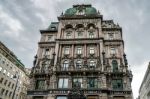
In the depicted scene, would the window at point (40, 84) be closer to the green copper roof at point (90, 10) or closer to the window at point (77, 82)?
the window at point (77, 82)

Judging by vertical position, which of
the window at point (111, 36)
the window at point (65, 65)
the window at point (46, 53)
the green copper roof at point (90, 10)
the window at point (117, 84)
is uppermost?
the green copper roof at point (90, 10)

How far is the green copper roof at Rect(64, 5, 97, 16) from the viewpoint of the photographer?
178 feet

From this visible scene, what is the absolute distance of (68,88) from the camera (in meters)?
41.8

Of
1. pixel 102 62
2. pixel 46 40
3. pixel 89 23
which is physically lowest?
pixel 102 62

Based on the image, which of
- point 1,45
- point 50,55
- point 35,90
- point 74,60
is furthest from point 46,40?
point 1,45

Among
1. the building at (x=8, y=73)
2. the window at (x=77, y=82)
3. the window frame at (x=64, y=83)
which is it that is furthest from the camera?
the building at (x=8, y=73)

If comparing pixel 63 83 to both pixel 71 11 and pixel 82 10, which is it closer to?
pixel 71 11

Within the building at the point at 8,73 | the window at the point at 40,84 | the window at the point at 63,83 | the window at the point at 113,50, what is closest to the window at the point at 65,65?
the window at the point at 63,83

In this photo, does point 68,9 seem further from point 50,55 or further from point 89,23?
point 50,55

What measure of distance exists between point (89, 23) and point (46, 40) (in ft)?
41.8

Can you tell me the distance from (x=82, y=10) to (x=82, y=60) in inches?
653

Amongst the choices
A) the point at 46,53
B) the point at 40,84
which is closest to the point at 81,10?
the point at 46,53

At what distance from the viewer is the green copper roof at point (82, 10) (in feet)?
178

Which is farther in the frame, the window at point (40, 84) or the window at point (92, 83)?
the window at point (40, 84)
